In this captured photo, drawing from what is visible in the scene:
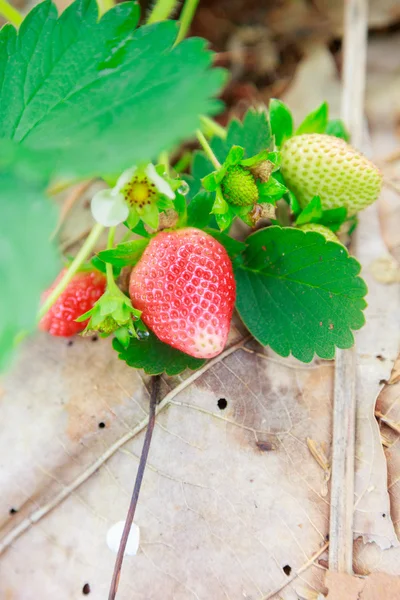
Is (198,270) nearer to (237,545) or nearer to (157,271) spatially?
(157,271)

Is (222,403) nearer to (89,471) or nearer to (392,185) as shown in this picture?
(89,471)

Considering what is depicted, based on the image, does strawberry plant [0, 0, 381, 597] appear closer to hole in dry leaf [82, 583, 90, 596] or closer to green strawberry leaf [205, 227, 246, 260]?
green strawberry leaf [205, 227, 246, 260]

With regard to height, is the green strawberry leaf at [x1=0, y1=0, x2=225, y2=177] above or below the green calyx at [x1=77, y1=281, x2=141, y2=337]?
above

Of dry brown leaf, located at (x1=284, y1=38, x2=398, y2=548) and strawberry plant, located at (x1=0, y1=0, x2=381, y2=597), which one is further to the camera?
dry brown leaf, located at (x1=284, y1=38, x2=398, y2=548)

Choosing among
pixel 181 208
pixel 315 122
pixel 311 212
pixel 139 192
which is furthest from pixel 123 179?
pixel 315 122

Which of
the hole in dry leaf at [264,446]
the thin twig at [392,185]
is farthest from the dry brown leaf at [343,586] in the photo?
the thin twig at [392,185]

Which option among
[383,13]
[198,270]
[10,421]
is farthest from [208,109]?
[383,13]

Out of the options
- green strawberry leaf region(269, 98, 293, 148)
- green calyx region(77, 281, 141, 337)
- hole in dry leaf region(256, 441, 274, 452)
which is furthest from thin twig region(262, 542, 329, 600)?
green strawberry leaf region(269, 98, 293, 148)
